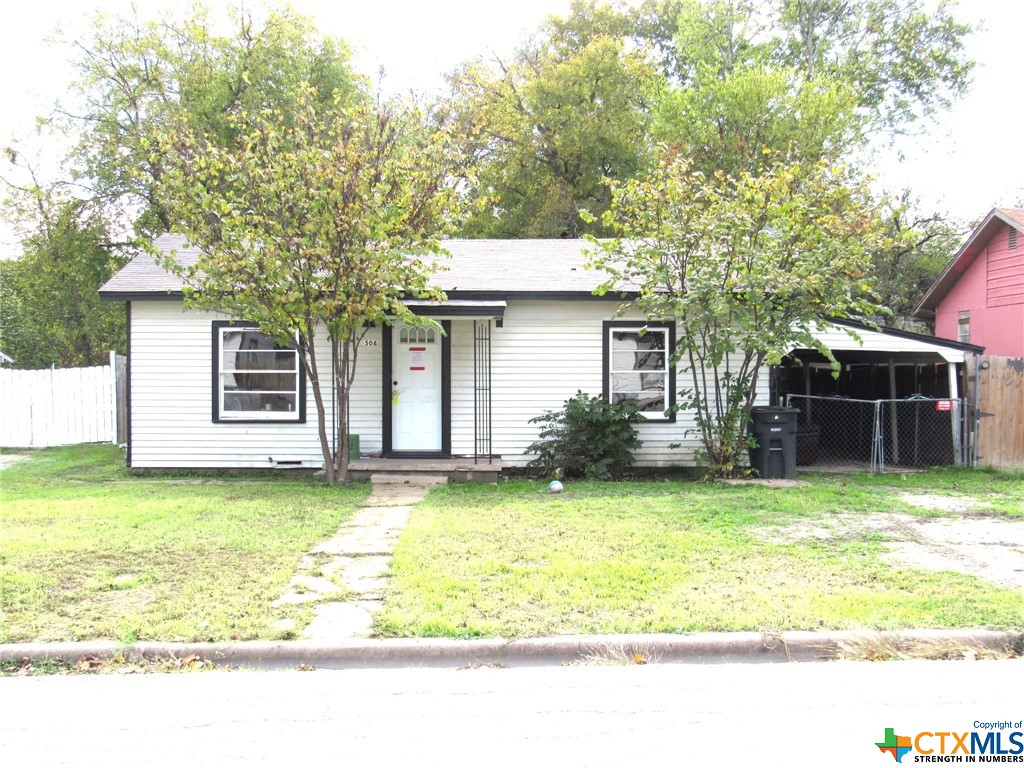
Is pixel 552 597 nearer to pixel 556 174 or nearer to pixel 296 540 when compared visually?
pixel 296 540

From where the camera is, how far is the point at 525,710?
3.95 m

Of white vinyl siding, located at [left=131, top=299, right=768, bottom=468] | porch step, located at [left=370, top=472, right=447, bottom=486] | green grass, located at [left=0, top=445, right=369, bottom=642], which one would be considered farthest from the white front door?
green grass, located at [left=0, top=445, right=369, bottom=642]

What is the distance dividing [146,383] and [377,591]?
27.1 ft

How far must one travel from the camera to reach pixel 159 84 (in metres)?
25.0

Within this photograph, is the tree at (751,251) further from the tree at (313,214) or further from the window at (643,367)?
the tree at (313,214)

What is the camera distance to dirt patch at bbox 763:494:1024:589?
652cm

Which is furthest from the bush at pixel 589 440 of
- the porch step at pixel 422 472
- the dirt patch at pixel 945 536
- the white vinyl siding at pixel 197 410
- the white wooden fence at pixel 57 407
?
the white wooden fence at pixel 57 407

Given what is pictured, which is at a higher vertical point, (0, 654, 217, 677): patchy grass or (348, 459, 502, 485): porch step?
(348, 459, 502, 485): porch step

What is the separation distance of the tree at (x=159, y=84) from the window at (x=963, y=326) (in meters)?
19.5

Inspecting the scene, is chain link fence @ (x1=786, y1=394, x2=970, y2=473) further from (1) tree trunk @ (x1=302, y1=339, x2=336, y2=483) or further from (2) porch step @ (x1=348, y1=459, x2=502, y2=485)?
(1) tree trunk @ (x1=302, y1=339, x2=336, y2=483)

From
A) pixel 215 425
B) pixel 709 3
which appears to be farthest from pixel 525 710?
pixel 709 3

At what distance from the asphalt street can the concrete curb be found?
0.19 meters

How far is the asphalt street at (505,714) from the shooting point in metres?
3.48

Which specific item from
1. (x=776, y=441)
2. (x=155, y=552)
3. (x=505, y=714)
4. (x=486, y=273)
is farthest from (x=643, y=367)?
(x=505, y=714)
